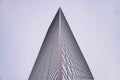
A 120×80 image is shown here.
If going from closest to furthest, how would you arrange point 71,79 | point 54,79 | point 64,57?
point 54,79 < point 71,79 < point 64,57

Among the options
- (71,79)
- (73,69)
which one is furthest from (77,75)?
(71,79)

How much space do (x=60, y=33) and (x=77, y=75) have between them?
A: 37.4 ft

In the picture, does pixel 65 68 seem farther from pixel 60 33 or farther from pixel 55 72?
pixel 60 33

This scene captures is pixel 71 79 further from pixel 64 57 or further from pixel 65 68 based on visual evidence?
pixel 64 57

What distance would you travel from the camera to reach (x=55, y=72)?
33812 mm

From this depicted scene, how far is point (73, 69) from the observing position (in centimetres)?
3962

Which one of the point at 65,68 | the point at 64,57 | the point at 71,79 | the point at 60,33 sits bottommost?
the point at 71,79

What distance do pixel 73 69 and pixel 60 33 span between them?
393 inches

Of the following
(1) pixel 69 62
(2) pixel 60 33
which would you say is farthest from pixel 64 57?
(2) pixel 60 33

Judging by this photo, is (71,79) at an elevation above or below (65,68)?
below

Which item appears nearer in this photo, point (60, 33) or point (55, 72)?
point (55, 72)

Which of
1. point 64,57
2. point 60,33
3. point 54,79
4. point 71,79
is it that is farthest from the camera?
point 60,33

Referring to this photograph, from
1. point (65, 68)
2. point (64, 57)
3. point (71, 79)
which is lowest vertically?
point (71, 79)

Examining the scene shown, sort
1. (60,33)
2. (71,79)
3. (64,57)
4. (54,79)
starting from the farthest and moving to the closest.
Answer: (60,33)
(64,57)
(71,79)
(54,79)
